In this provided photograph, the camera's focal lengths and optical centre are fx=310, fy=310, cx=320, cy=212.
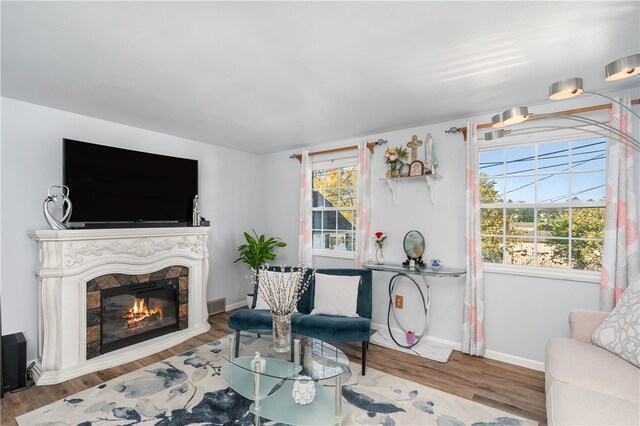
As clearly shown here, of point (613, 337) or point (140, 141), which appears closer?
point (613, 337)

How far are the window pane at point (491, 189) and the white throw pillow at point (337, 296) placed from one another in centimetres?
159

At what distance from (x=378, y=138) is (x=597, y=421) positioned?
3226 millimetres

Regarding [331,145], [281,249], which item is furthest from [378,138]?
[281,249]

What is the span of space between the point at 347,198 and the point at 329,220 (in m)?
0.43

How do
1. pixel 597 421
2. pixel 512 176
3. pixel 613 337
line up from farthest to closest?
1. pixel 512 176
2. pixel 613 337
3. pixel 597 421

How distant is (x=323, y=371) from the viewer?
6.64 feet

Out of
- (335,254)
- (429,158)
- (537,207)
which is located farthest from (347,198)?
(537,207)

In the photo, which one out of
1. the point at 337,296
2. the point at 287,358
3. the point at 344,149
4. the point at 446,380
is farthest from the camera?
the point at 344,149

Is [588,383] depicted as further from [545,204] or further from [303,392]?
[545,204]

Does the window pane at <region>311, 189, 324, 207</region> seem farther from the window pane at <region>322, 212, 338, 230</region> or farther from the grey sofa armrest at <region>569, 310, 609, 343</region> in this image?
the grey sofa armrest at <region>569, 310, 609, 343</region>

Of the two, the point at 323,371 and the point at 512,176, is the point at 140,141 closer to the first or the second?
the point at 323,371

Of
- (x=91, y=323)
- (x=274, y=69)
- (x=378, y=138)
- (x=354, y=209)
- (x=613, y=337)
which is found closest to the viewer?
(x=613, y=337)

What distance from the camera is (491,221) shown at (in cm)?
326

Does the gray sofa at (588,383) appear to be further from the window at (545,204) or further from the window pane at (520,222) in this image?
the window pane at (520,222)
